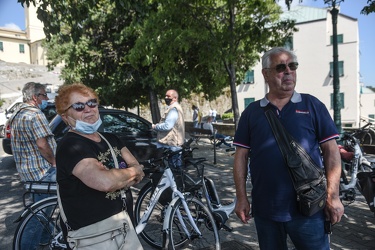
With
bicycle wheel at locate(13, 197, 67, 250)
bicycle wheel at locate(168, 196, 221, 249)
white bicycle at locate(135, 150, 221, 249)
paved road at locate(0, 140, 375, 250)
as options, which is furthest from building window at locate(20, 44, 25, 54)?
bicycle wheel at locate(168, 196, 221, 249)

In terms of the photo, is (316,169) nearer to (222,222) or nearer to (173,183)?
(173,183)

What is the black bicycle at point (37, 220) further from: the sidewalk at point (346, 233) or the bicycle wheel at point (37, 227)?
the sidewalk at point (346, 233)

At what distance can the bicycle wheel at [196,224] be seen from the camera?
141 inches

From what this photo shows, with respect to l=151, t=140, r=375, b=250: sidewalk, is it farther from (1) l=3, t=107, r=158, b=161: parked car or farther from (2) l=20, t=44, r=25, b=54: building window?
(2) l=20, t=44, r=25, b=54: building window

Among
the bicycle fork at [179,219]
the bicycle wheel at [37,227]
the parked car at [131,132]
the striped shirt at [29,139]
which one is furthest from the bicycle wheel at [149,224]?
the parked car at [131,132]

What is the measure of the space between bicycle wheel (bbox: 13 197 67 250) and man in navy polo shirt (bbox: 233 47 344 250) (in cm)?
207

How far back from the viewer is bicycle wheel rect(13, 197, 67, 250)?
130 inches

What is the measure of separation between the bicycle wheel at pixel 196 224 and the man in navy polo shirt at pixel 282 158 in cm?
127

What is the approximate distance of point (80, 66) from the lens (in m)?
15.2

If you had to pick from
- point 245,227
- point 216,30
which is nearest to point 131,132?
point 216,30

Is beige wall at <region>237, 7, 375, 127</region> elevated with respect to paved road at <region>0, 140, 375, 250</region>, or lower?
elevated

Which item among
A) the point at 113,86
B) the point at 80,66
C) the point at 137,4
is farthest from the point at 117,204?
the point at 80,66

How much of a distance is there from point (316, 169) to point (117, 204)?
1.30 metres

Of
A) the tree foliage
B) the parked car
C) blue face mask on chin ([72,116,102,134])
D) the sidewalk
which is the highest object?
the tree foliage
